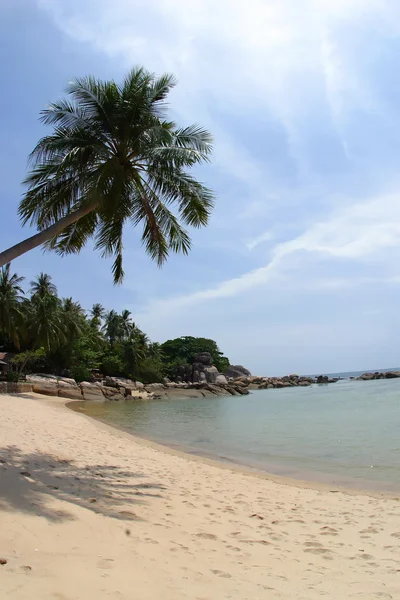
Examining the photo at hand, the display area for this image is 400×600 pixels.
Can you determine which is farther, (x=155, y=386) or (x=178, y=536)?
(x=155, y=386)

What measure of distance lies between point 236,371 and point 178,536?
82681mm

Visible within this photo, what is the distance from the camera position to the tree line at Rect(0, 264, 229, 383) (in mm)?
38188

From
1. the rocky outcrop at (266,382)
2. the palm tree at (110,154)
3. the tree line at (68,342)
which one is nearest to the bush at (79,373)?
the tree line at (68,342)

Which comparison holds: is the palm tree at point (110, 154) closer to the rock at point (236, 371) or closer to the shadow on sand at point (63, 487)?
the shadow on sand at point (63, 487)

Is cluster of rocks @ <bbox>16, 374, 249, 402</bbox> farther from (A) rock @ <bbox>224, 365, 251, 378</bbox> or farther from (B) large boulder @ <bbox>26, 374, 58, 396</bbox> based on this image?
(A) rock @ <bbox>224, 365, 251, 378</bbox>

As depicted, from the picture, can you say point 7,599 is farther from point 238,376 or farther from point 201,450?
point 238,376

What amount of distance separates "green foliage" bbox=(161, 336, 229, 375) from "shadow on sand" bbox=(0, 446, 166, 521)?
62570mm

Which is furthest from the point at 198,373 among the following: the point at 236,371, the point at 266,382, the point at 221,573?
the point at 221,573

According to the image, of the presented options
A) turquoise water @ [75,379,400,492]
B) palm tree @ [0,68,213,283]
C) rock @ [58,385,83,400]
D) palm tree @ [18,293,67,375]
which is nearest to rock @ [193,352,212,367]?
palm tree @ [18,293,67,375]

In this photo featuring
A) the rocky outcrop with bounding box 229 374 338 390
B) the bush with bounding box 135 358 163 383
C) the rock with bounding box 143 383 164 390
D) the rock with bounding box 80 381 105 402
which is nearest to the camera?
the rock with bounding box 80 381 105 402

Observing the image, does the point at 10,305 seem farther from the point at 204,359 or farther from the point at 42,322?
the point at 204,359

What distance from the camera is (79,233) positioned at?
1223cm

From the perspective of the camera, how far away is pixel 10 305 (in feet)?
121

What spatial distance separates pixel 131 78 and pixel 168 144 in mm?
2046
